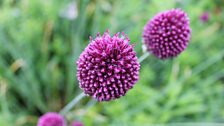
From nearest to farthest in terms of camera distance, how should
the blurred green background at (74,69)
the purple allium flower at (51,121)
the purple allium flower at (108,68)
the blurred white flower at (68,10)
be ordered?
the purple allium flower at (108,68) → the purple allium flower at (51,121) → the blurred green background at (74,69) → the blurred white flower at (68,10)

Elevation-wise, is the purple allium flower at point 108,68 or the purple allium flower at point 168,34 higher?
the purple allium flower at point 168,34

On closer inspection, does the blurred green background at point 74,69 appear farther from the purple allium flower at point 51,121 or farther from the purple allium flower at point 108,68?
the purple allium flower at point 108,68

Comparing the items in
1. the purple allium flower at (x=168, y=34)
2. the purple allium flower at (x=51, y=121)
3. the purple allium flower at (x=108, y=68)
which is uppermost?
the purple allium flower at (x=168, y=34)

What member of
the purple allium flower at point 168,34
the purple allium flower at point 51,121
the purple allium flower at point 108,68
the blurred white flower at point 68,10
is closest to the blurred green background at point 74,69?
the blurred white flower at point 68,10

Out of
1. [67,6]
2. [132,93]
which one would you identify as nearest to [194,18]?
[132,93]

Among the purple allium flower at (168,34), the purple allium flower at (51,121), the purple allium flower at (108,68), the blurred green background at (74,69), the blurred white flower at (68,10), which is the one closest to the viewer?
the purple allium flower at (108,68)

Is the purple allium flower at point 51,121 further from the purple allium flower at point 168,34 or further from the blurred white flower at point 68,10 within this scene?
the blurred white flower at point 68,10

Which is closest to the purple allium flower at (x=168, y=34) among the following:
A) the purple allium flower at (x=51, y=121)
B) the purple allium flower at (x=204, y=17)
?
the purple allium flower at (x=51, y=121)

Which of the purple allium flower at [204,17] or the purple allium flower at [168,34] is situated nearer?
the purple allium flower at [168,34]
